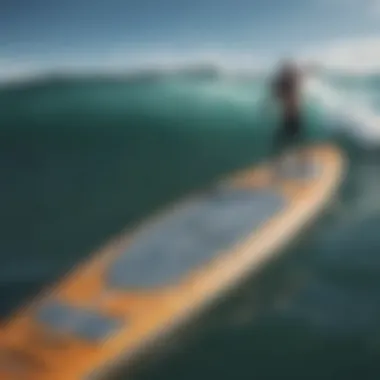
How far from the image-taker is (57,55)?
8.11ft

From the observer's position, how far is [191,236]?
6.86ft

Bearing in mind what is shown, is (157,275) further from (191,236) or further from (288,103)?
(288,103)

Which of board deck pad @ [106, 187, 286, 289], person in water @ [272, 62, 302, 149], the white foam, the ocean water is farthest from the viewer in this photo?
the white foam

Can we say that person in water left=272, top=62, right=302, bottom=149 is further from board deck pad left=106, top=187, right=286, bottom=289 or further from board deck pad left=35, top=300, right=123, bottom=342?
board deck pad left=35, top=300, right=123, bottom=342

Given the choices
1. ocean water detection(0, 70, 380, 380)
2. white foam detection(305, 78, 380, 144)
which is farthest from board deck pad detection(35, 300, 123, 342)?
white foam detection(305, 78, 380, 144)

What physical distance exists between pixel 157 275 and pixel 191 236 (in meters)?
0.29

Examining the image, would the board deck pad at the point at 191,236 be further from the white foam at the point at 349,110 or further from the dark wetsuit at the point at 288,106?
the white foam at the point at 349,110

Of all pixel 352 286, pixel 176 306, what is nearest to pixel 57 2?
pixel 176 306

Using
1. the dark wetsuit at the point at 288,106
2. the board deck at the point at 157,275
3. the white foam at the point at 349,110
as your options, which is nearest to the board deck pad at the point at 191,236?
the board deck at the point at 157,275

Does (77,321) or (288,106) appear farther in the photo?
(288,106)

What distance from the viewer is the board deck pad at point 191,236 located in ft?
6.07

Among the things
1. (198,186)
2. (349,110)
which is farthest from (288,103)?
(198,186)

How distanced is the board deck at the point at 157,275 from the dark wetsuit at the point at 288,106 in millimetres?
153

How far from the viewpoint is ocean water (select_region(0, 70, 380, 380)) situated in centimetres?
169
